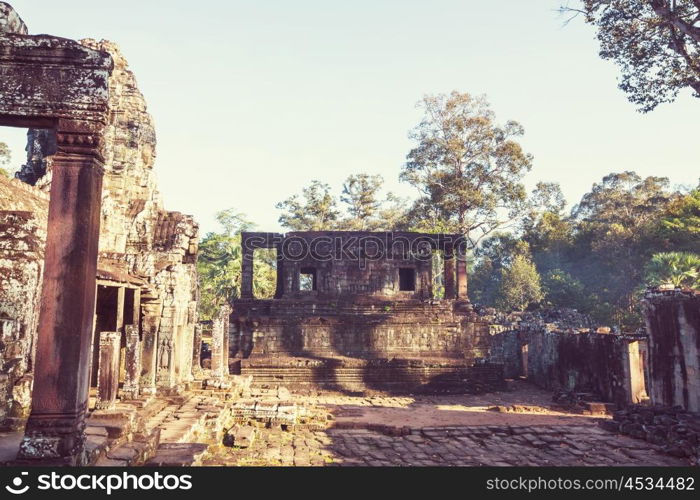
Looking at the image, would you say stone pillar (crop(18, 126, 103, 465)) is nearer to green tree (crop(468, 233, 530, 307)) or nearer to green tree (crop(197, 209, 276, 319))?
green tree (crop(197, 209, 276, 319))

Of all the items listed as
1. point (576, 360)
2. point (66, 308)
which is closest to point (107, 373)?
point (66, 308)

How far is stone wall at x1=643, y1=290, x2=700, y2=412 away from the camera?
39.2 feet

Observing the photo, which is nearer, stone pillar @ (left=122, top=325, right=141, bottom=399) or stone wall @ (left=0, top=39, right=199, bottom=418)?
stone pillar @ (left=122, top=325, right=141, bottom=399)

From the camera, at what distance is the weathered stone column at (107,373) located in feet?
23.8

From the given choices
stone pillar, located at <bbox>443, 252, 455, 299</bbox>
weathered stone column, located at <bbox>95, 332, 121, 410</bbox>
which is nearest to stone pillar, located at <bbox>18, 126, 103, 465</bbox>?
weathered stone column, located at <bbox>95, 332, 121, 410</bbox>

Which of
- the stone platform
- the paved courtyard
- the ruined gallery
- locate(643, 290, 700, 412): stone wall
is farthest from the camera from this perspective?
the stone platform

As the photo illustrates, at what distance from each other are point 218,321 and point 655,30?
15186 mm

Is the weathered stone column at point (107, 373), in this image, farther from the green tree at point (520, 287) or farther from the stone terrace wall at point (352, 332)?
the green tree at point (520, 287)

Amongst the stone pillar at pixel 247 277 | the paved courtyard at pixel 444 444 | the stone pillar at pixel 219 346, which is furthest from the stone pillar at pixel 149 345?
the stone pillar at pixel 247 277

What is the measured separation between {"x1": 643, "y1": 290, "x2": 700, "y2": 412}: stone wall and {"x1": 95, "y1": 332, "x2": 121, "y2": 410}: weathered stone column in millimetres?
12730

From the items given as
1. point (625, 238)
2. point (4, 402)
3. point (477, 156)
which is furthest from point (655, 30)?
point (625, 238)

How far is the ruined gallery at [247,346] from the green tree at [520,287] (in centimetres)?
793

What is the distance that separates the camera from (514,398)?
62.1ft

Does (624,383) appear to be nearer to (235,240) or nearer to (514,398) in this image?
(514,398)
